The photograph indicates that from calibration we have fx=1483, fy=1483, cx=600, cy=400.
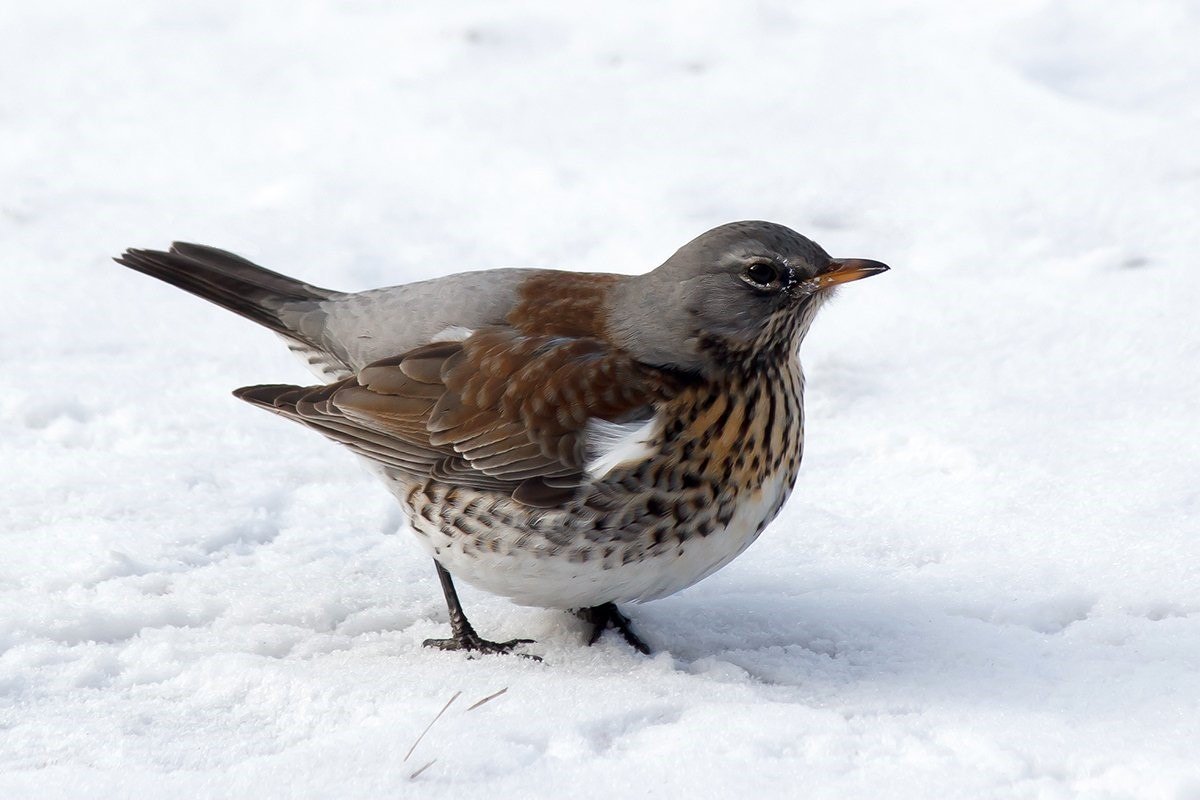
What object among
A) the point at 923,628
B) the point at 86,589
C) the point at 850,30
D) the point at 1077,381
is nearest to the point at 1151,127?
the point at 850,30

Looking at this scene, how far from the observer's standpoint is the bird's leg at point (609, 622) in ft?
14.8

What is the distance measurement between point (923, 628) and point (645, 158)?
4.40 metres

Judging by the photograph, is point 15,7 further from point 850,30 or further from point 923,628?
point 923,628

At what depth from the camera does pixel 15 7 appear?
32.5 ft

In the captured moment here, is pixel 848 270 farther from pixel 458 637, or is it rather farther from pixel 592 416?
pixel 458 637

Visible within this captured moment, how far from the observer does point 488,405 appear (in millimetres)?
4551

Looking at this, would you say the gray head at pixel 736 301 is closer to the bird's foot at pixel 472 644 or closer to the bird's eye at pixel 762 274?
the bird's eye at pixel 762 274

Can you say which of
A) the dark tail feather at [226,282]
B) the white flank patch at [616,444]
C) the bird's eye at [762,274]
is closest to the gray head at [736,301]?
the bird's eye at [762,274]

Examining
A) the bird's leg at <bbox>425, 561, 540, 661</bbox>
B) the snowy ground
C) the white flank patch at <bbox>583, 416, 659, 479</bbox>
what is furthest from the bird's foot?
the white flank patch at <bbox>583, 416, 659, 479</bbox>

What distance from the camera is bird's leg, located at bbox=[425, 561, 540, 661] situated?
177 inches

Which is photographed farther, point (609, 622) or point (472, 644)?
point (609, 622)

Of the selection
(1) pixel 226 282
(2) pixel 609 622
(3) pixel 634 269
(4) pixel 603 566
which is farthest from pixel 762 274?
(3) pixel 634 269

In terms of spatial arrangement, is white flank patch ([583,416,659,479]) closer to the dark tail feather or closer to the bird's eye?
the bird's eye

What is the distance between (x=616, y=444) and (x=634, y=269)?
3.12 meters
